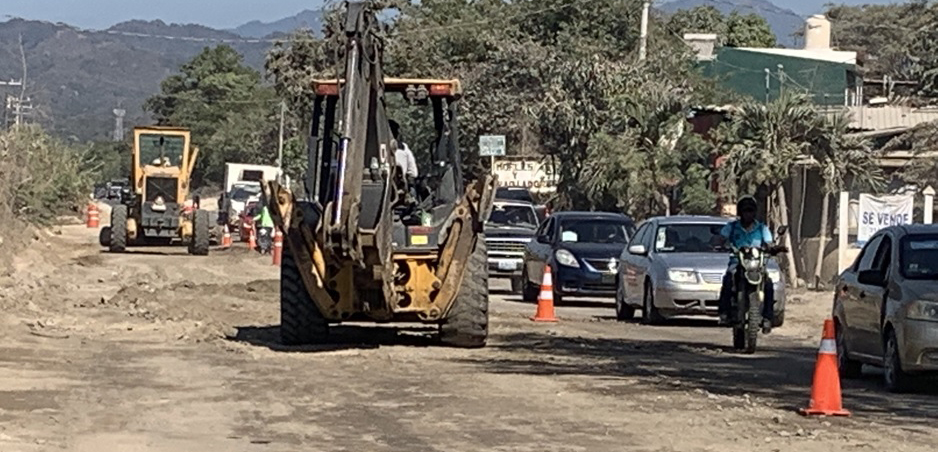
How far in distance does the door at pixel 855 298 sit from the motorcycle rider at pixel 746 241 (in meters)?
1.89

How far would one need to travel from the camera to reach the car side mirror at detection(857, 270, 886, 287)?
48.6 feet

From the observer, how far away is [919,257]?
585 inches

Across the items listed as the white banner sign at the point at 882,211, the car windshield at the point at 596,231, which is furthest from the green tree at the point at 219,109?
the white banner sign at the point at 882,211

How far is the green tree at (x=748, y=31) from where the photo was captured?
287ft

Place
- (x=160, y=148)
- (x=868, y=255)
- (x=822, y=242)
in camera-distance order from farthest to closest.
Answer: (x=160, y=148)
(x=822, y=242)
(x=868, y=255)

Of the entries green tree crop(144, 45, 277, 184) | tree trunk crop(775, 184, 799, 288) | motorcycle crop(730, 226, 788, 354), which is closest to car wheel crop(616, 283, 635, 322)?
motorcycle crop(730, 226, 788, 354)

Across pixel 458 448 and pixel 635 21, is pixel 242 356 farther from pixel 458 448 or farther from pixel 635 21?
pixel 635 21

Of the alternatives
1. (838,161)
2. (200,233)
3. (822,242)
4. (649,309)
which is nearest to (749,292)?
(649,309)

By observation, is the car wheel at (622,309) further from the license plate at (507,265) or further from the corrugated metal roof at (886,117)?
the corrugated metal roof at (886,117)

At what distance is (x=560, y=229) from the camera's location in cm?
2772

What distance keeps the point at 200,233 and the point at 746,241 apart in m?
24.8

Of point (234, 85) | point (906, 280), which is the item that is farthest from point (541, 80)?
point (234, 85)

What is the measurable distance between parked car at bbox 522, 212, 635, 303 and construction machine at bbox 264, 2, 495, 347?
8381 mm

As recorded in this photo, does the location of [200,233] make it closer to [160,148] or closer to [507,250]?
[160,148]
